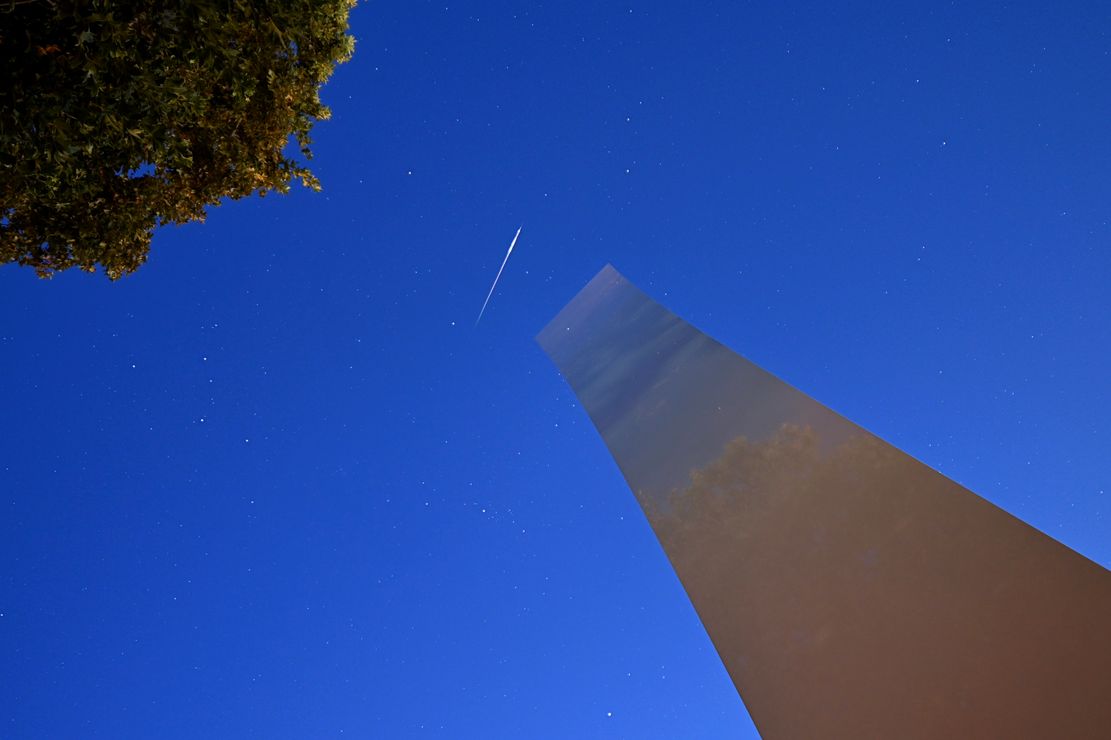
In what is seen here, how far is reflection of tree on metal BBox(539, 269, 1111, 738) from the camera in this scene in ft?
8.64

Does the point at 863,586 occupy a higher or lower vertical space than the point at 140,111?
lower

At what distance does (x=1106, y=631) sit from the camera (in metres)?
2.52

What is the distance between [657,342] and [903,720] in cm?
310

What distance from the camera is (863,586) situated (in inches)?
125

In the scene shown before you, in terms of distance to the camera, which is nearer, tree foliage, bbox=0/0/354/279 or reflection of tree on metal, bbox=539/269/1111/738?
reflection of tree on metal, bbox=539/269/1111/738

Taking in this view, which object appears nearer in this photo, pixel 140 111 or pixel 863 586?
pixel 863 586

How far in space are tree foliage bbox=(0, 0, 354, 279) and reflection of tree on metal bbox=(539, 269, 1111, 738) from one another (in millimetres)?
3739

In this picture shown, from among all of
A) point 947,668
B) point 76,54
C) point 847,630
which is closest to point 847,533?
point 847,630

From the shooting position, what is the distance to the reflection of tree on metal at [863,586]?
2.63 m

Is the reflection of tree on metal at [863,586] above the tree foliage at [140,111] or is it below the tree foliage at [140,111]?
below

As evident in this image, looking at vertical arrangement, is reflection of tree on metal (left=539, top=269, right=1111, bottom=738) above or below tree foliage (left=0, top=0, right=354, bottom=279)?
below

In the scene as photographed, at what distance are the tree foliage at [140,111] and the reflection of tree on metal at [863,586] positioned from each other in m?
3.74

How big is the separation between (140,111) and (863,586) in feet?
15.8

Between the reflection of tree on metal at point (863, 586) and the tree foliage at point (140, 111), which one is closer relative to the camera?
the reflection of tree on metal at point (863, 586)
